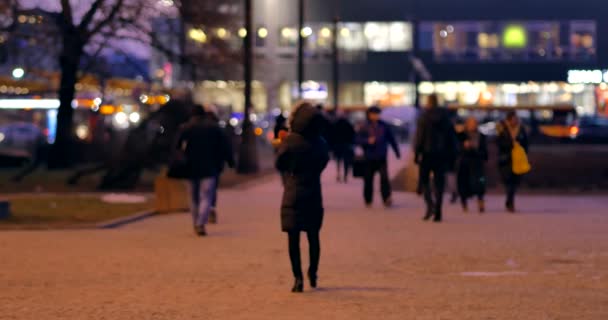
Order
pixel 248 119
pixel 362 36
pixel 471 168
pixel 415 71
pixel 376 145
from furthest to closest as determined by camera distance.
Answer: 1. pixel 362 36
2. pixel 415 71
3. pixel 248 119
4. pixel 376 145
5. pixel 471 168

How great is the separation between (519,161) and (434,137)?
7.60ft

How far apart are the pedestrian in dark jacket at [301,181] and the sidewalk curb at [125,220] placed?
282 inches

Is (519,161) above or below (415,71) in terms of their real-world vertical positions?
below

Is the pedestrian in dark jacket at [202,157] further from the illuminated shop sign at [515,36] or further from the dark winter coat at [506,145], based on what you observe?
the illuminated shop sign at [515,36]

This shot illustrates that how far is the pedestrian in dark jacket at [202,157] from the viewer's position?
1650 cm

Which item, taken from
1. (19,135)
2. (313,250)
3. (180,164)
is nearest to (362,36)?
(19,135)

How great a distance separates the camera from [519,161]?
66.6 ft

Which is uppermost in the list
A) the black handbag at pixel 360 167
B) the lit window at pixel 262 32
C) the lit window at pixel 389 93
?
the lit window at pixel 262 32

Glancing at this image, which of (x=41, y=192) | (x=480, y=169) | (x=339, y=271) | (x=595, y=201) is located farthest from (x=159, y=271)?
(x=41, y=192)

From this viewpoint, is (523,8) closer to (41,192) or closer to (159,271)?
(41,192)

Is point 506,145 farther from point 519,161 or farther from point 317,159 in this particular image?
point 317,159

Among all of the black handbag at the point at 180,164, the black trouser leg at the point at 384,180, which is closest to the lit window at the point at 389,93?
the black trouser leg at the point at 384,180

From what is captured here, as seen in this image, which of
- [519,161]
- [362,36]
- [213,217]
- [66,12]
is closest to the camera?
[213,217]

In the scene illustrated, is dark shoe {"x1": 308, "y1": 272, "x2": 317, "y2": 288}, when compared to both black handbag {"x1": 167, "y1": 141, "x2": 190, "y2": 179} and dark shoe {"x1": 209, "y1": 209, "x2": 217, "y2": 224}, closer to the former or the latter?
black handbag {"x1": 167, "y1": 141, "x2": 190, "y2": 179}
